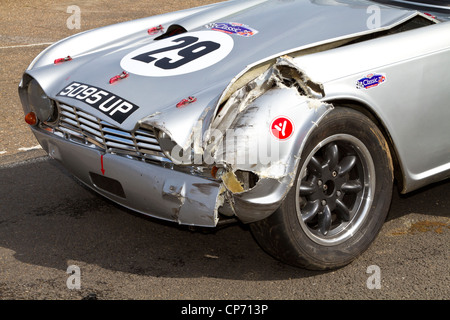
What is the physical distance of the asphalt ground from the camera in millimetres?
3742

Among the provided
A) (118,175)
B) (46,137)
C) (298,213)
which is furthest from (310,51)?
(46,137)

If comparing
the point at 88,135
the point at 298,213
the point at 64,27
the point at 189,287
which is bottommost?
the point at 64,27

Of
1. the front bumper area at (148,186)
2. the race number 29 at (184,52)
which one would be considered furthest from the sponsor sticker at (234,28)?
the front bumper area at (148,186)

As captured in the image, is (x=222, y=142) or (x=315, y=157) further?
(x=315, y=157)

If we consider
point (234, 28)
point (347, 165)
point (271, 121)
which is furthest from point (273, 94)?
point (234, 28)

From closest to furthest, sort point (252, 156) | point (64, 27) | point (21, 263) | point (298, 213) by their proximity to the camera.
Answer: point (252, 156), point (298, 213), point (21, 263), point (64, 27)

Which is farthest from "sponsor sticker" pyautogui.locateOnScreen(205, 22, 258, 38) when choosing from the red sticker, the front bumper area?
the front bumper area

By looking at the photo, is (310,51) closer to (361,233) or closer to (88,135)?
(361,233)

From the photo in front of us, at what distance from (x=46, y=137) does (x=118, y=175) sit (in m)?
0.67

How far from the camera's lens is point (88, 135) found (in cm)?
387

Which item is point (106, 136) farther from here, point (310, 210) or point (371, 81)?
point (371, 81)

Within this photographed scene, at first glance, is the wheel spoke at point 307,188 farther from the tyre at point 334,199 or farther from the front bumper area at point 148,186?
the front bumper area at point 148,186

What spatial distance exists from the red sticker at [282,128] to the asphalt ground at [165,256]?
84 cm

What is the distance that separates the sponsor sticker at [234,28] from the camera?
14.6 ft
